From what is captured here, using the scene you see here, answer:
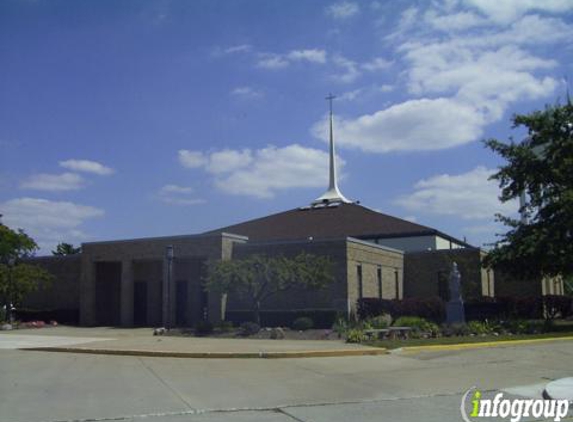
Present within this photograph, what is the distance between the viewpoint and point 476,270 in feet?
135

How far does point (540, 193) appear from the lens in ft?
104

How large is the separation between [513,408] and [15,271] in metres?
32.0

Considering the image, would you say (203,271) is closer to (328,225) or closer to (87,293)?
(87,293)

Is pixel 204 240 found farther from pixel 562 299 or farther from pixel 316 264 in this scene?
pixel 562 299

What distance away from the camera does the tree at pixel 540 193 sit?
29344 mm

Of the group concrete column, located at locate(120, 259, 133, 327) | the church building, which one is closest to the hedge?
the church building

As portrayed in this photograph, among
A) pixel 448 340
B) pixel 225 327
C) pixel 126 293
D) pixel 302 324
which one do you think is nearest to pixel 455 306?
pixel 302 324

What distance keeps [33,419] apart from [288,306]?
84.1 ft

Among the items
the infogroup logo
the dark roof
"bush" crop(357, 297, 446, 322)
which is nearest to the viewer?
the infogroup logo

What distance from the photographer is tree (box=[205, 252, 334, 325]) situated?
29969 mm

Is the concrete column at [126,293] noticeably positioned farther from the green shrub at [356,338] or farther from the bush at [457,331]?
the bush at [457,331]

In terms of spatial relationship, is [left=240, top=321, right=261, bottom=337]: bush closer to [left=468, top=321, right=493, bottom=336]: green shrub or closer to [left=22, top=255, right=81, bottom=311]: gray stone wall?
[left=468, top=321, right=493, bottom=336]: green shrub

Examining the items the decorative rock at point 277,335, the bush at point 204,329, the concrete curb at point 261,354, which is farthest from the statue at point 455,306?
the concrete curb at point 261,354

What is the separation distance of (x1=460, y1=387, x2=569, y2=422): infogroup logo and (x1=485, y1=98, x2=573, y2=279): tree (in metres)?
19.1
